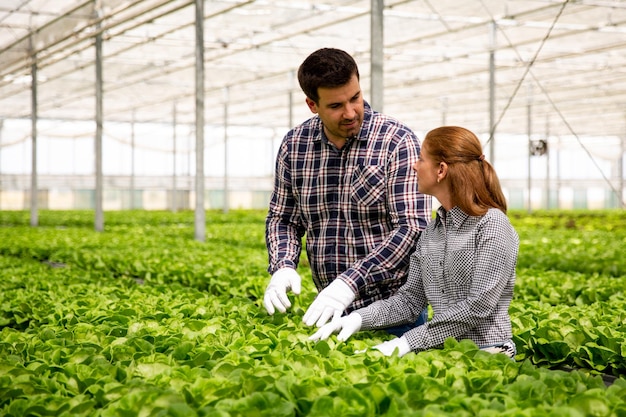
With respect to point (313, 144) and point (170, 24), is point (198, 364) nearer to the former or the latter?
point (313, 144)

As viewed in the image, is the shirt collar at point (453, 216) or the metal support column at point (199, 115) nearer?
the shirt collar at point (453, 216)

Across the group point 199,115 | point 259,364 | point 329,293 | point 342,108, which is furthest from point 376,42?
point 259,364

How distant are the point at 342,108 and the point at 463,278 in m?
0.87

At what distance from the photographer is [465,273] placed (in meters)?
2.86

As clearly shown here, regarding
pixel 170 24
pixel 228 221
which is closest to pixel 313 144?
pixel 170 24

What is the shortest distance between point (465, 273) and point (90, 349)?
146 cm

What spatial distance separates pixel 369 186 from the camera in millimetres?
3350

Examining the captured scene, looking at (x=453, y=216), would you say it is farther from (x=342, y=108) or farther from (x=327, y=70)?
(x=327, y=70)

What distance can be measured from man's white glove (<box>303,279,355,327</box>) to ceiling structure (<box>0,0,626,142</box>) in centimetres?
647

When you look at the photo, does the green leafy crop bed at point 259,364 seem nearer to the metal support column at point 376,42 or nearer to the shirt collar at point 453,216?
the shirt collar at point 453,216

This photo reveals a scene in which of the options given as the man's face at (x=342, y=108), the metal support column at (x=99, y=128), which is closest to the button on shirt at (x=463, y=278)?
the man's face at (x=342, y=108)

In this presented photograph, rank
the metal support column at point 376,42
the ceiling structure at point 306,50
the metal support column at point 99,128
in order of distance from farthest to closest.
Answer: the metal support column at point 99,128, the ceiling structure at point 306,50, the metal support column at point 376,42

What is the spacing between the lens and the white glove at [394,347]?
2.92 m

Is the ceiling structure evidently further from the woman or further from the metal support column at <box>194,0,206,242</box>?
the woman
